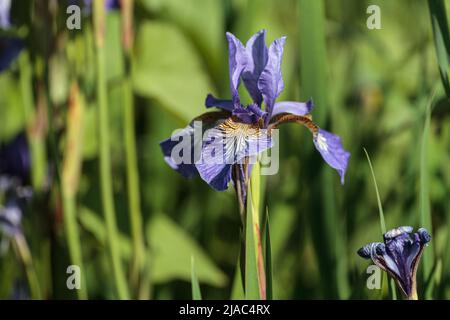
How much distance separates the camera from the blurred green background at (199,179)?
93cm

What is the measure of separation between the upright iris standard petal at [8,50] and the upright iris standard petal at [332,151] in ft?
1.73

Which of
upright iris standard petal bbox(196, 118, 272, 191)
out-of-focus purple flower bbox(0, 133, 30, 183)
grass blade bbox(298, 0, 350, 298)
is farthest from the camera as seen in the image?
out-of-focus purple flower bbox(0, 133, 30, 183)

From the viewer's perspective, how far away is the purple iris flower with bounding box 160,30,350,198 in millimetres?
672

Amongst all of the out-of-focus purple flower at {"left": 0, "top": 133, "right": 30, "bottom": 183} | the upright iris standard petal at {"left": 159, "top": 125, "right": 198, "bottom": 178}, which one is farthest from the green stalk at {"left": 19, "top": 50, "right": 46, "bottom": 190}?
the upright iris standard petal at {"left": 159, "top": 125, "right": 198, "bottom": 178}

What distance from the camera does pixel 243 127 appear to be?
72 centimetres

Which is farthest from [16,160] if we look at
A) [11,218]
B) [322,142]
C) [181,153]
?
[322,142]

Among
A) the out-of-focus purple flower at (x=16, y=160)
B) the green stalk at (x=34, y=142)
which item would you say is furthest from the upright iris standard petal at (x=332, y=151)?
the out-of-focus purple flower at (x=16, y=160)

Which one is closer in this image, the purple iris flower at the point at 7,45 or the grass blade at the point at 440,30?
the grass blade at the point at 440,30

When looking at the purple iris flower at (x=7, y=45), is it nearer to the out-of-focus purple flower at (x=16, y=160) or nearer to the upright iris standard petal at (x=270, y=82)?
the out-of-focus purple flower at (x=16, y=160)

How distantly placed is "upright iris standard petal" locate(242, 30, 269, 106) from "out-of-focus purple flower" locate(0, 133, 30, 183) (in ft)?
1.77

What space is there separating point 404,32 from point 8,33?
98cm

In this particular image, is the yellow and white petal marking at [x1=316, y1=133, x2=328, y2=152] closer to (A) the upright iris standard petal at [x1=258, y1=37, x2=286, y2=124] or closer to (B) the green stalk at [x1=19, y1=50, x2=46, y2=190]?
(A) the upright iris standard petal at [x1=258, y1=37, x2=286, y2=124]

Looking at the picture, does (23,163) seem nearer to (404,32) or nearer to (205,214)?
(205,214)

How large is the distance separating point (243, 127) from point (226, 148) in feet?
0.16
